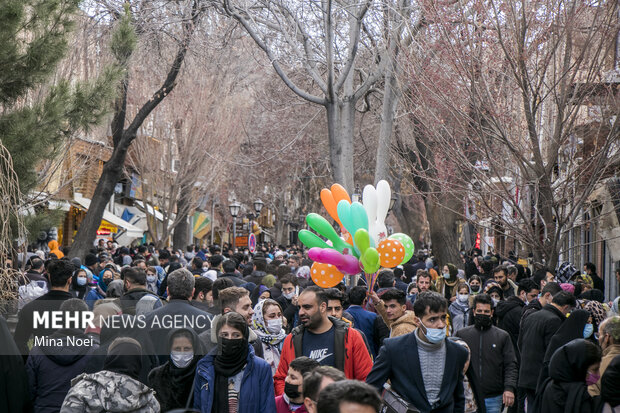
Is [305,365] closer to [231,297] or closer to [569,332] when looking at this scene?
[231,297]

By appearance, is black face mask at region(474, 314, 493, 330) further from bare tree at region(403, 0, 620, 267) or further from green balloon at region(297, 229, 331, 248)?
bare tree at region(403, 0, 620, 267)

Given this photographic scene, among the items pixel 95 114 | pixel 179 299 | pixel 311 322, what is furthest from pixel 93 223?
pixel 311 322

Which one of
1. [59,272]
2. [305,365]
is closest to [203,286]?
[59,272]

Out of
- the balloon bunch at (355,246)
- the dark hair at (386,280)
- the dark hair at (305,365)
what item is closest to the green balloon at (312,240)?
the balloon bunch at (355,246)

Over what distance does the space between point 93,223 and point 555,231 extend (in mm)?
11185

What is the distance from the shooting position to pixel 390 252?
10617mm

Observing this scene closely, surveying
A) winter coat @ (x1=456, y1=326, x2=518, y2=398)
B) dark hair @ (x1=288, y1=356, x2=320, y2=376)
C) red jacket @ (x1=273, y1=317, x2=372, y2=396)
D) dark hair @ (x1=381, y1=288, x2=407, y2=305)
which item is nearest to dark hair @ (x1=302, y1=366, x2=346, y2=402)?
dark hair @ (x1=288, y1=356, x2=320, y2=376)

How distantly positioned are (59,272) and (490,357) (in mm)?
4167

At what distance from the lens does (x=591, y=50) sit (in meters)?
12.0

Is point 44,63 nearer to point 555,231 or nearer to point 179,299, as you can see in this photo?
point 179,299

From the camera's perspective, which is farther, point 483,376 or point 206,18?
point 206,18

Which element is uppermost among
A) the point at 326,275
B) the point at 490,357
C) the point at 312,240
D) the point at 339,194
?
the point at 339,194

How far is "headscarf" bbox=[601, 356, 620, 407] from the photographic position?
5.33 m

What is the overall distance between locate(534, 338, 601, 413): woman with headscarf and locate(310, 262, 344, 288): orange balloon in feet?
16.3
